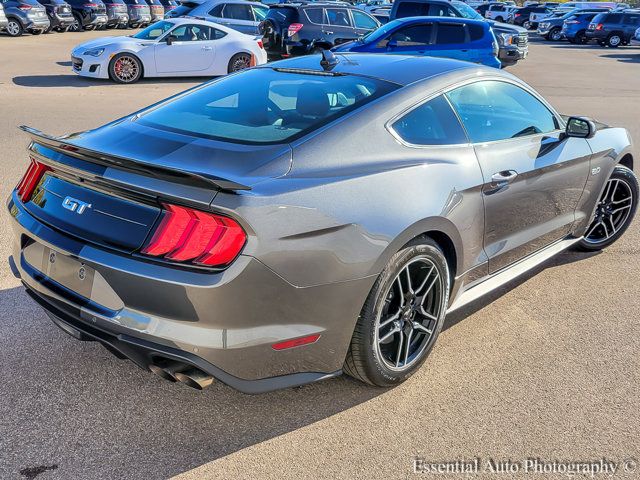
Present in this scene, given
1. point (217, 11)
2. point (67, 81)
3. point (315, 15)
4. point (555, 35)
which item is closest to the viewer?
point (67, 81)

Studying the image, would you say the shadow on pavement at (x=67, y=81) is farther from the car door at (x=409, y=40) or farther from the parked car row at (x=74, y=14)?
the parked car row at (x=74, y=14)

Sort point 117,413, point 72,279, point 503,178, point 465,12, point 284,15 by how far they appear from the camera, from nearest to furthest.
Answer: point 72,279, point 117,413, point 503,178, point 284,15, point 465,12

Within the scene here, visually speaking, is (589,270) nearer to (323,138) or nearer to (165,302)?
(323,138)

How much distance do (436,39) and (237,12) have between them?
7231 millimetres

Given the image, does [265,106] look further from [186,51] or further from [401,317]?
[186,51]

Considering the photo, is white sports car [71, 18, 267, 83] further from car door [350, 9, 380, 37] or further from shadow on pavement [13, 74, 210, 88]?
car door [350, 9, 380, 37]

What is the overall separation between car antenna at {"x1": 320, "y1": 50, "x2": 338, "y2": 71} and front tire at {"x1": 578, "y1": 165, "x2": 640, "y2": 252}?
2.53 metres

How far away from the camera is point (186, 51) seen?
1470cm

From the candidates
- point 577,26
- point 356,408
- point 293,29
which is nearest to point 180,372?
point 356,408

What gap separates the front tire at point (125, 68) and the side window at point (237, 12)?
6077 millimetres

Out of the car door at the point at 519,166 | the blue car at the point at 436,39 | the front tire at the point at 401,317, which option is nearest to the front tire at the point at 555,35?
the blue car at the point at 436,39

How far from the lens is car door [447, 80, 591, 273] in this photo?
3.68m

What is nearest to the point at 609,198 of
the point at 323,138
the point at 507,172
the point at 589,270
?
the point at 589,270

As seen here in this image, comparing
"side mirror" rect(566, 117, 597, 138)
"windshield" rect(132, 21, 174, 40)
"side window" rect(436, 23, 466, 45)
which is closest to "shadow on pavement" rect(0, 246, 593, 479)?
"side mirror" rect(566, 117, 597, 138)
